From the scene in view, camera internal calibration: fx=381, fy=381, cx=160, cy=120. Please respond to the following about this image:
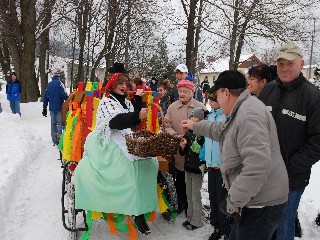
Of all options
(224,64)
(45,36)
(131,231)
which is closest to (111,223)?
(131,231)

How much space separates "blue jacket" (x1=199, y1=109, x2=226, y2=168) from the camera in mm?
4258

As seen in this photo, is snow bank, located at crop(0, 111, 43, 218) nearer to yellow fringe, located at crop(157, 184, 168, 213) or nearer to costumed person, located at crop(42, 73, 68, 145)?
costumed person, located at crop(42, 73, 68, 145)

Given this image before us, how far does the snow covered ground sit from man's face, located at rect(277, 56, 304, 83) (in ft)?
7.06

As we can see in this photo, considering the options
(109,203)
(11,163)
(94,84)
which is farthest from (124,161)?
(11,163)

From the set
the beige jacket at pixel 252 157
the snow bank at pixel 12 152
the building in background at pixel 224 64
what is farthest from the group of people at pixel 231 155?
the snow bank at pixel 12 152

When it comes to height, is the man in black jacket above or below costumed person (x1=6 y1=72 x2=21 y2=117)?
above

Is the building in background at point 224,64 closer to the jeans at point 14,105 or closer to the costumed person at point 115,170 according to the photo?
the costumed person at point 115,170

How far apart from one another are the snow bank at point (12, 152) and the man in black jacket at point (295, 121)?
12.1ft

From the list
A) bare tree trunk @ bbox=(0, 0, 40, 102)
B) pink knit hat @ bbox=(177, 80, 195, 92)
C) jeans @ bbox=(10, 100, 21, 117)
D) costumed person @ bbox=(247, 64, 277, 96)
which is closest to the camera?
costumed person @ bbox=(247, 64, 277, 96)

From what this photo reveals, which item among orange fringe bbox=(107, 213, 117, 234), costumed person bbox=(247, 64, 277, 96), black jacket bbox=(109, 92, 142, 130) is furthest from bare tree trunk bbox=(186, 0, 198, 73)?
orange fringe bbox=(107, 213, 117, 234)

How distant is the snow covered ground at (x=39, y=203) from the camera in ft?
15.2

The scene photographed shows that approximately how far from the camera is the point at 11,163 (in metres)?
7.14

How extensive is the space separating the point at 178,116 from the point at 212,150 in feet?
2.85

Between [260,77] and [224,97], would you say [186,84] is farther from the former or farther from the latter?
[224,97]
